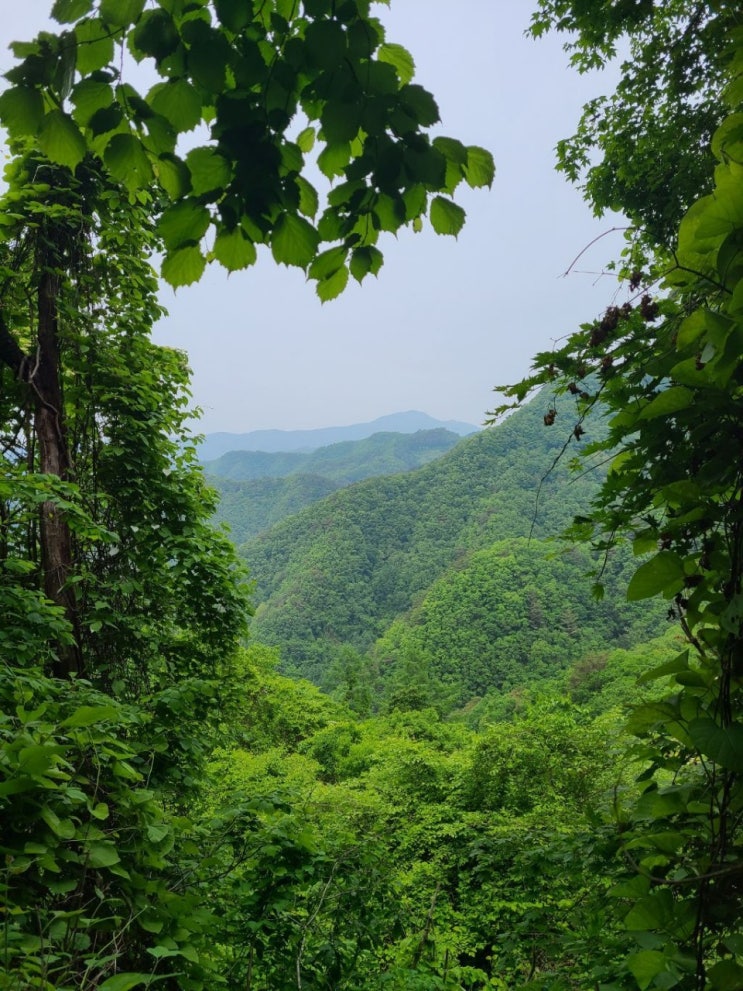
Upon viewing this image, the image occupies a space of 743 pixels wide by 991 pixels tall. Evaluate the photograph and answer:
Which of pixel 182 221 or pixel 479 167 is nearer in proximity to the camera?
pixel 182 221

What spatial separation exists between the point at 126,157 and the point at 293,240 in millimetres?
302

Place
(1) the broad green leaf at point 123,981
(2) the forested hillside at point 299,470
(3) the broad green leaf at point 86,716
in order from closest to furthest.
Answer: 1. (1) the broad green leaf at point 123,981
2. (3) the broad green leaf at point 86,716
3. (2) the forested hillside at point 299,470

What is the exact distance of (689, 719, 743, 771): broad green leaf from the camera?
82 cm

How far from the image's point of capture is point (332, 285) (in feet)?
3.64

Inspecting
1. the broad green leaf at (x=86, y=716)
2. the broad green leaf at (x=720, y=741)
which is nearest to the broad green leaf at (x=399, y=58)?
the broad green leaf at (x=720, y=741)

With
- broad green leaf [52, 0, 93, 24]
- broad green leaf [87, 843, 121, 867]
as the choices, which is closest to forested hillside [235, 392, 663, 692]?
broad green leaf [87, 843, 121, 867]

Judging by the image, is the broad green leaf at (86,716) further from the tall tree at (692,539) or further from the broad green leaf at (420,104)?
the broad green leaf at (420,104)

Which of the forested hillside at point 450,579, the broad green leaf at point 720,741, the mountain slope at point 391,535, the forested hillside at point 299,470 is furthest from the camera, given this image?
the forested hillside at point 299,470

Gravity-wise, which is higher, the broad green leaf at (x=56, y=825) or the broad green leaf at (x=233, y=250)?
the broad green leaf at (x=233, y=250)

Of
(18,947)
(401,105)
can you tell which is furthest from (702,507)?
(18,947)

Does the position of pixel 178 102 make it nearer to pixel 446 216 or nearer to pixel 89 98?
pixel 89 98

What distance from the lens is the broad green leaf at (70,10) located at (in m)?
0.85

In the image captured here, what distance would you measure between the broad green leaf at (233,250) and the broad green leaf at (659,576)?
914 mm

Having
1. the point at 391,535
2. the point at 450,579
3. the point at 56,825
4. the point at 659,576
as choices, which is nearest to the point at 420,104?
the point at 659,576
